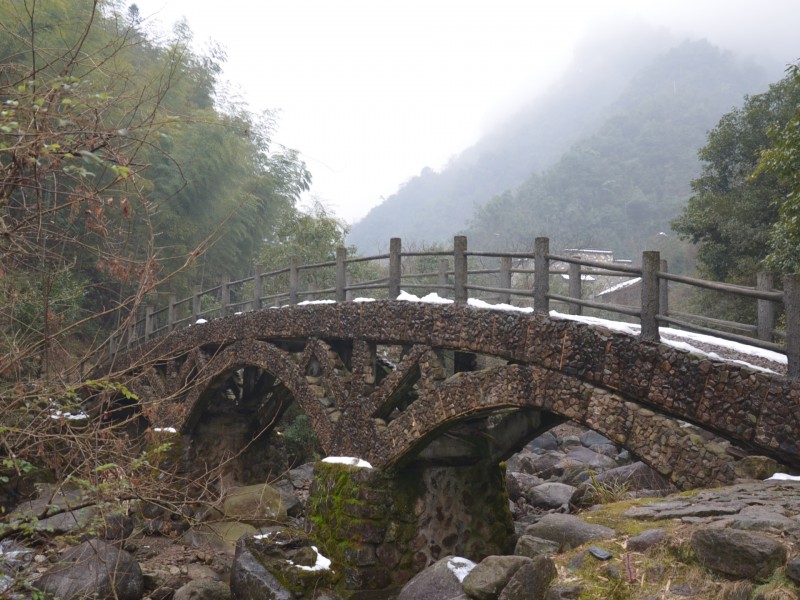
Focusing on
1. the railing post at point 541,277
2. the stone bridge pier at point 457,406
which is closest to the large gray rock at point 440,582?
the stone bridge pier at point 457,406

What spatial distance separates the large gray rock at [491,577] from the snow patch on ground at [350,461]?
4597mm

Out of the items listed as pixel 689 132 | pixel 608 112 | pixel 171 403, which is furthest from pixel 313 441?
pixel 608 112

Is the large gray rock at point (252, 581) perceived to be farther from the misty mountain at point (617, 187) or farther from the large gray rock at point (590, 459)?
the misty mountain at point (617, 187)

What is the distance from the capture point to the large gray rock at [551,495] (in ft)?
47.1

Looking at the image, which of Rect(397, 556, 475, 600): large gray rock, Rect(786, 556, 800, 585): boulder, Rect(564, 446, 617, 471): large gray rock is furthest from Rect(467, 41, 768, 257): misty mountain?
Rect(786, 556, 800, 585): boulder

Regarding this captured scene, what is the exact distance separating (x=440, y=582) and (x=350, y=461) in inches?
122

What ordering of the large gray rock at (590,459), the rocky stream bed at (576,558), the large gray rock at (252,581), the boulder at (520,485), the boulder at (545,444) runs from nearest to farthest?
the rocky stream bed at (576,558) < the large gray rock at (252,581) < the boulder at (520,485) < the large gray rock at (590,459) < the boulder at (545,444)

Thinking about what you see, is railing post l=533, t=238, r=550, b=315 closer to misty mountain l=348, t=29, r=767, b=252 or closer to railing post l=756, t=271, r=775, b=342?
railing post l=756, t=271, r=775, b=342

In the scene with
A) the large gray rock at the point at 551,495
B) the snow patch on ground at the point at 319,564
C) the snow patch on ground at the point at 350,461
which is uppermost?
the snow patch on ground at the point at 350,461

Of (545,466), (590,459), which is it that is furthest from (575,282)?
(590,459)

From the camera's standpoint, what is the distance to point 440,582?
8.16 m

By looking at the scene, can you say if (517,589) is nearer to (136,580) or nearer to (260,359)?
(136,580)

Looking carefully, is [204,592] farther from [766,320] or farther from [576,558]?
[766,320]

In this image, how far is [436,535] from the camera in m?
10.6
